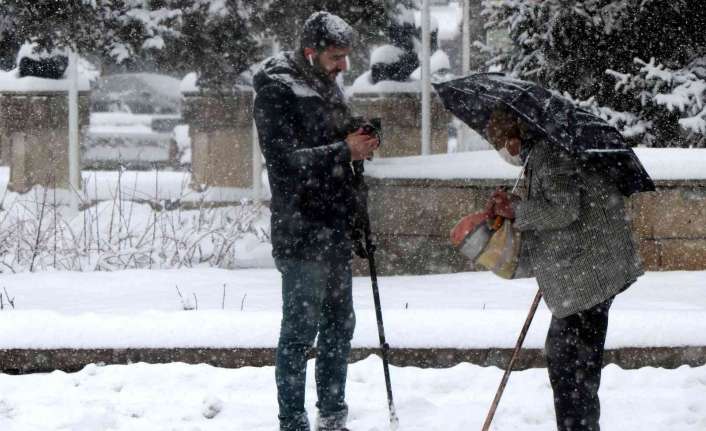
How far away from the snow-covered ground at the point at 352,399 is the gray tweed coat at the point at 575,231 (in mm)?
1289

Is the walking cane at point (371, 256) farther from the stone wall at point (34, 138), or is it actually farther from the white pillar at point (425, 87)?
the stone wall at point (34, 138)

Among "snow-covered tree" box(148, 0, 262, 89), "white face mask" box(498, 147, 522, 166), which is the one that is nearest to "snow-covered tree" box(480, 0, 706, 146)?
"snow-covered tree" box(148, 0, 262, 89)

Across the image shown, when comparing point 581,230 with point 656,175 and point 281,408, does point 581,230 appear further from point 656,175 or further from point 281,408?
point 656,175

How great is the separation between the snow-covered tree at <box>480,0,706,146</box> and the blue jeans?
20.3ft

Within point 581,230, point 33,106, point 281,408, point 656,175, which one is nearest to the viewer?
point 581,230

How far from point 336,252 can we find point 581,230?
1083mm

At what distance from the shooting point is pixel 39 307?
22.3ft

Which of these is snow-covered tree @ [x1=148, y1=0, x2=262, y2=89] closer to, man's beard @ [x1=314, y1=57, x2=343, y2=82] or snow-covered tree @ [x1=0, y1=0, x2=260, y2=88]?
snow-covered tree @ [x1=0, y1=0, x2=260, y2=88]

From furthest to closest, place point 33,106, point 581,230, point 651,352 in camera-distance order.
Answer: point 33,106 < point 651,352 < point 581,230


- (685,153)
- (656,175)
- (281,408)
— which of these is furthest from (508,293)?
(281,408)

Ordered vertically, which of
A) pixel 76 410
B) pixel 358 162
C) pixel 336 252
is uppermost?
pixel 358 162

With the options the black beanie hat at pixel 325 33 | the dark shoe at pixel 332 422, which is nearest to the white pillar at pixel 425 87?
the dark shoe at pixel 332 422

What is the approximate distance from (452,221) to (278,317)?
8.10 ft

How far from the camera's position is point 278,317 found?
5805 mm
